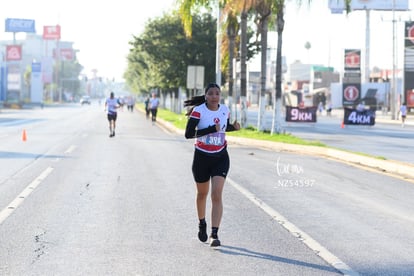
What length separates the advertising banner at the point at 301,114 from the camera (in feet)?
156

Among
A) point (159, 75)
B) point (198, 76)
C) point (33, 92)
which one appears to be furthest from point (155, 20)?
point (33, 92)

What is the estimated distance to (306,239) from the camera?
8992 millimetres

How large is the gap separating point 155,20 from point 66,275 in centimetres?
4989

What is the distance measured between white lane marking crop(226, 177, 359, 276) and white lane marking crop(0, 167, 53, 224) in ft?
12.0

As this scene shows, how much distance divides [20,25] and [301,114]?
349 feet

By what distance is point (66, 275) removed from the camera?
7.04 meters

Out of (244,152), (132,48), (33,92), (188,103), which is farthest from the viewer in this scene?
(33,92)

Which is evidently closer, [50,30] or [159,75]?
[159,75]

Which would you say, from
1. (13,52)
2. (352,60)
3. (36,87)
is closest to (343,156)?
(352,60)

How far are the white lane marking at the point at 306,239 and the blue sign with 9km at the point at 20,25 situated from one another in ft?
449

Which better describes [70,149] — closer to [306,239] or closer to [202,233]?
[202,233]

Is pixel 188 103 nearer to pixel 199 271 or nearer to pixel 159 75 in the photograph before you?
pixel 199 271

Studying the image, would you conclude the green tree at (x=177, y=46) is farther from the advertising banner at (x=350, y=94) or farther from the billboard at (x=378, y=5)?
the billboard at (x=378, y=5)

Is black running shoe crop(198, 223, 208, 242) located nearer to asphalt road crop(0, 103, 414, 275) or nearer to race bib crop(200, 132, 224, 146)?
asphalt road crop(0, 103, 414, 275)
